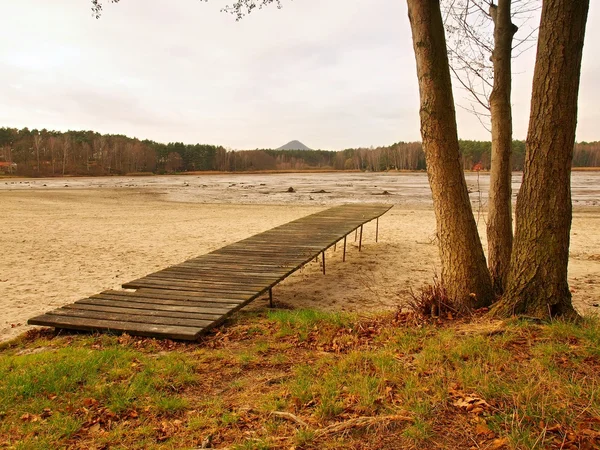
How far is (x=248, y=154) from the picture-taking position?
150625 millimetres

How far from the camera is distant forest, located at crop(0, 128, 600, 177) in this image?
322 feet

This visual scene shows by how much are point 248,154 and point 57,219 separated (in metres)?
137

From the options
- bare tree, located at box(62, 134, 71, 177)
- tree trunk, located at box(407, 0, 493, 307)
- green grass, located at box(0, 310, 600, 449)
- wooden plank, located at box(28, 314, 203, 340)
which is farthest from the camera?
bare tree, located at box(62, 134, 71, 177)

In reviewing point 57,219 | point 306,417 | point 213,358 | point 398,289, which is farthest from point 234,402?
point 57,219

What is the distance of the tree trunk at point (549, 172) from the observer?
3.35 m

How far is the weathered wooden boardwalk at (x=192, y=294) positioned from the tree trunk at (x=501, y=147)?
2501 millimetres

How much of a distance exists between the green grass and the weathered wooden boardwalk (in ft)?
0.62

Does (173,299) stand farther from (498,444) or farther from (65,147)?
(65,147)

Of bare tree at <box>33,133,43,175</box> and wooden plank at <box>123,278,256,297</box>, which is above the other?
bare tree at <box>33,133,43,175</box>

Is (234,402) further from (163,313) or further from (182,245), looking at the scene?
(182,245)

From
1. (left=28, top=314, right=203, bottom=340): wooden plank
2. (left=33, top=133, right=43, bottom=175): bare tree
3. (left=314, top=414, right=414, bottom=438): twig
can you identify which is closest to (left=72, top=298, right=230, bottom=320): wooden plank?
(left=28, top=314, right=203, bottom=340): wooden plank

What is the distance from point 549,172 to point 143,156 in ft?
389

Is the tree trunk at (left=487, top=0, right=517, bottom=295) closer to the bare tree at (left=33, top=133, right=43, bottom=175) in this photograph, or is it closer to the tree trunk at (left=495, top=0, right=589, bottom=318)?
the tree trunk at (left=495, top=0, right=589, bottom=318)

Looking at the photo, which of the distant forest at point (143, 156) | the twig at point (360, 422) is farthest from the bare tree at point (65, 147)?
the twig at point (360, 422)
